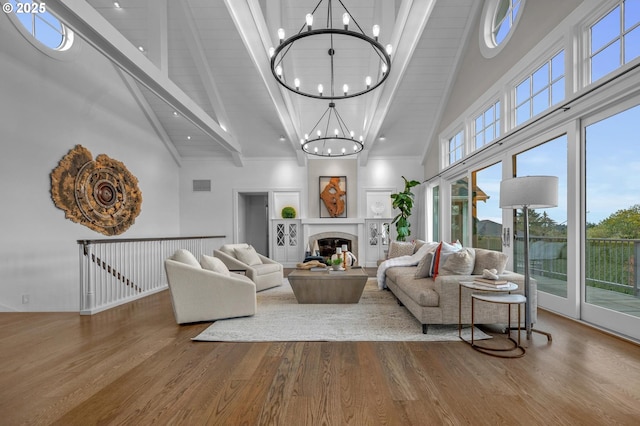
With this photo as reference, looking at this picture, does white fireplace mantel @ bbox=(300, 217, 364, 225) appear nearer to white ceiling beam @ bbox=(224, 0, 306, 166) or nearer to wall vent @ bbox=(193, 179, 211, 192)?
wall vent @ bbox=(193, 179, 211, 192)

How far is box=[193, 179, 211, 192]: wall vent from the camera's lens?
850 centimetres

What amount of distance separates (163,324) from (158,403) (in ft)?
5.55

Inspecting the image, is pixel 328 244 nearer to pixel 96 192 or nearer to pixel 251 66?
pixel 251 66

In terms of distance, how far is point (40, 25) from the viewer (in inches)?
179

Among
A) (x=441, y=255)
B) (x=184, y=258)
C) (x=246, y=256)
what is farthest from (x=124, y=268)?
(x=441, y=255)

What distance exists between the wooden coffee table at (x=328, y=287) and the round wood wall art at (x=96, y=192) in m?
3.94

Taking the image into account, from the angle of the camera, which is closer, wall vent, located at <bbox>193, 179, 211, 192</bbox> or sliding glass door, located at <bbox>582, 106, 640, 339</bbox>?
sliding glass door, located at <bbox>582, 106, 640, 339</bbox>

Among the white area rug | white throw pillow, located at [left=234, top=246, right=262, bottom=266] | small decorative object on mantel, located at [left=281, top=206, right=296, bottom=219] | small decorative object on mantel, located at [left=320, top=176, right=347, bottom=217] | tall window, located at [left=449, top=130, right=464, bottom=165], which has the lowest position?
the white area rug

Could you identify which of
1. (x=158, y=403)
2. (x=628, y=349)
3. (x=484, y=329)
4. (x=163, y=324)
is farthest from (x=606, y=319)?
(x=163, y=324)

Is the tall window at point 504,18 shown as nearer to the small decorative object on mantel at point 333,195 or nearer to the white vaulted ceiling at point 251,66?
the white vaulted ceiling at point 251,66

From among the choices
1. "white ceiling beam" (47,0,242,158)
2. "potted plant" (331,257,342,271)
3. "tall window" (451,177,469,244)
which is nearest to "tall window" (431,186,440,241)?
"tall window" (451,177,469,244)

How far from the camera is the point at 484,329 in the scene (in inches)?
123

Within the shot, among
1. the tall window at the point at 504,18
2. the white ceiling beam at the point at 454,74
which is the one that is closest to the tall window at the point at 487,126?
the tall window at the point at 504,18

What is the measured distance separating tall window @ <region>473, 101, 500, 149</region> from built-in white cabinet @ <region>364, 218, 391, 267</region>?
10.6 feet
